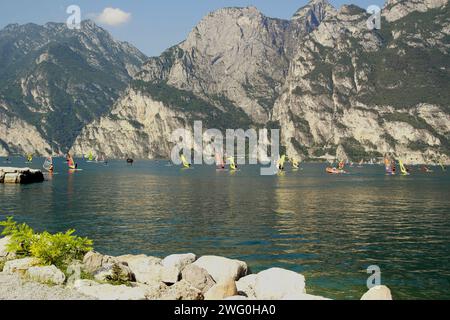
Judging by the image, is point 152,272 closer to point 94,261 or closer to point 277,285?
point 94,261

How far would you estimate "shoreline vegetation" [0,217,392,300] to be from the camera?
21656 millimetres

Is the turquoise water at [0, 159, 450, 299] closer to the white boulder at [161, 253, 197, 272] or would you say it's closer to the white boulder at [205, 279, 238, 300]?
the white boulder at [161, 253, 197, 272]

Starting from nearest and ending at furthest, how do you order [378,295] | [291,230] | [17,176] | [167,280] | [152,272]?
[378,295] → [167,280] → [152,272] → [291,230] → [17,176]

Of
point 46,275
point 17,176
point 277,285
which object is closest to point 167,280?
point 277,285

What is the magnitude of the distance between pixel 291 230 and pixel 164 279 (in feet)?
99.2

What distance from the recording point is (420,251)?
42.9 metres

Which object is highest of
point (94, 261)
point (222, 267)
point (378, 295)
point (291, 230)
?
point (94, 261)

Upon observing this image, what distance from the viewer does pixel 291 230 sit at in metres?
55.2

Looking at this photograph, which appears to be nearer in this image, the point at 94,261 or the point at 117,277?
the point at 117,277

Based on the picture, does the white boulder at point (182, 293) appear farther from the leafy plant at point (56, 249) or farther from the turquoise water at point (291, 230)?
the turquoise water at point (291, 230)

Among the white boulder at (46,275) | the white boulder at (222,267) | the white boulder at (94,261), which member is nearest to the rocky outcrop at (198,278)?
the white boulder at (222,267)
